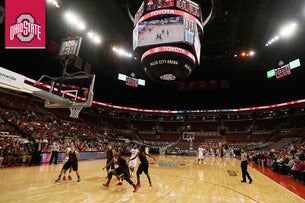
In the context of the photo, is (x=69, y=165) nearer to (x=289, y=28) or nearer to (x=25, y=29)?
(x=25, y=29)

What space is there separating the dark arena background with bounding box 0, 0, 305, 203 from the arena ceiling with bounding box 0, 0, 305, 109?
169 mm

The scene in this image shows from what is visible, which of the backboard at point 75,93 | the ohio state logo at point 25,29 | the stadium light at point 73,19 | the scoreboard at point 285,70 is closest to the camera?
the ohio state logo at point 25,29

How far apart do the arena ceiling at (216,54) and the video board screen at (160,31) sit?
20.9 feet

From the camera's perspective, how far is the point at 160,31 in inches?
539

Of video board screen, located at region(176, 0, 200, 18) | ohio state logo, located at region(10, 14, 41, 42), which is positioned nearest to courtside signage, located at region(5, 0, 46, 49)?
ohio state logo, located at region(10, 14, 41, 42)

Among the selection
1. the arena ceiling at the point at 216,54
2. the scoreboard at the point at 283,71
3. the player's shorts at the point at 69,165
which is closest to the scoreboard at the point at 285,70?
the scoreboard at the point at 283,71

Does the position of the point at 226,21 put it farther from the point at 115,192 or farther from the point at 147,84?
the point at 147,84

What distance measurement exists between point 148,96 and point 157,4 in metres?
36.6

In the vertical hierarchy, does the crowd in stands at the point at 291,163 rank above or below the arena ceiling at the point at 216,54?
below

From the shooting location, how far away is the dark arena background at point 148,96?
29.2 ft

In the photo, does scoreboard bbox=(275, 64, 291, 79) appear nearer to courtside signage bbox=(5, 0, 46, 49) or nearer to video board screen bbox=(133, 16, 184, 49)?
video board screen bbox=(133, 16, 184, 49)

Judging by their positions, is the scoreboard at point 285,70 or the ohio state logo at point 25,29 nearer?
the ohio state logo at point 25,29

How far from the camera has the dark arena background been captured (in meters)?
8.89

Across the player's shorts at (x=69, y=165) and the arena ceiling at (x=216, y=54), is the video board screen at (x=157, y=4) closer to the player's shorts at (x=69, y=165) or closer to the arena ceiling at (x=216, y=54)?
the arena ceiling at (x=216, y=54)
